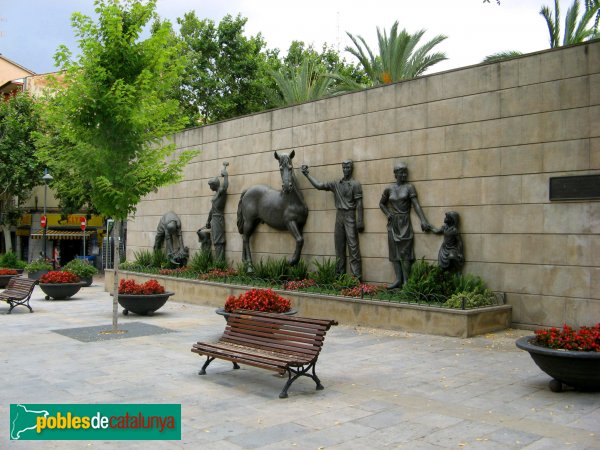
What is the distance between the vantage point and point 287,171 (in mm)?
15703

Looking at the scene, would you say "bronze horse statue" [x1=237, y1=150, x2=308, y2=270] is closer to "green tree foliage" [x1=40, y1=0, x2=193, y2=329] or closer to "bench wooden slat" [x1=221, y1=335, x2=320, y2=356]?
"green tree foliage" [x1=40, y1=0, x2=193, y2=329]

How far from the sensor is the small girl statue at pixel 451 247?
1244cm

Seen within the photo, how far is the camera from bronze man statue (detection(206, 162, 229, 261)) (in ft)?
61.7

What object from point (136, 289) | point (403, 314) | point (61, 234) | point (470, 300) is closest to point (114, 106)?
point (136, 289)

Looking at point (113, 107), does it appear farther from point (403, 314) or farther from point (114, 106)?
point (403, 314)

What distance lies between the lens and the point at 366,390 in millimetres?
7410

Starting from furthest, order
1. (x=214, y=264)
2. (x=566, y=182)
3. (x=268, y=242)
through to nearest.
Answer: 1. (x=214, y=264)
2. (x=268, y=242)
3. (x=566, y=182)

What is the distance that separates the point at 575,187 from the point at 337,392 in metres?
6.45

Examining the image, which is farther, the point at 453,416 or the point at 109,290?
the point at 109,290

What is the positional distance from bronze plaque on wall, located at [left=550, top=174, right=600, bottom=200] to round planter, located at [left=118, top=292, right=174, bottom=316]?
9.07 metres

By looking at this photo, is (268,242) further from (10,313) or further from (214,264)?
(10,313)

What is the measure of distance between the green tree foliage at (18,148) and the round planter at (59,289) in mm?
16612

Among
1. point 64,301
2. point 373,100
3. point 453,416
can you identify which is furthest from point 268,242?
point 453,416

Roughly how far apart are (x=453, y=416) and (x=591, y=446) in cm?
137
